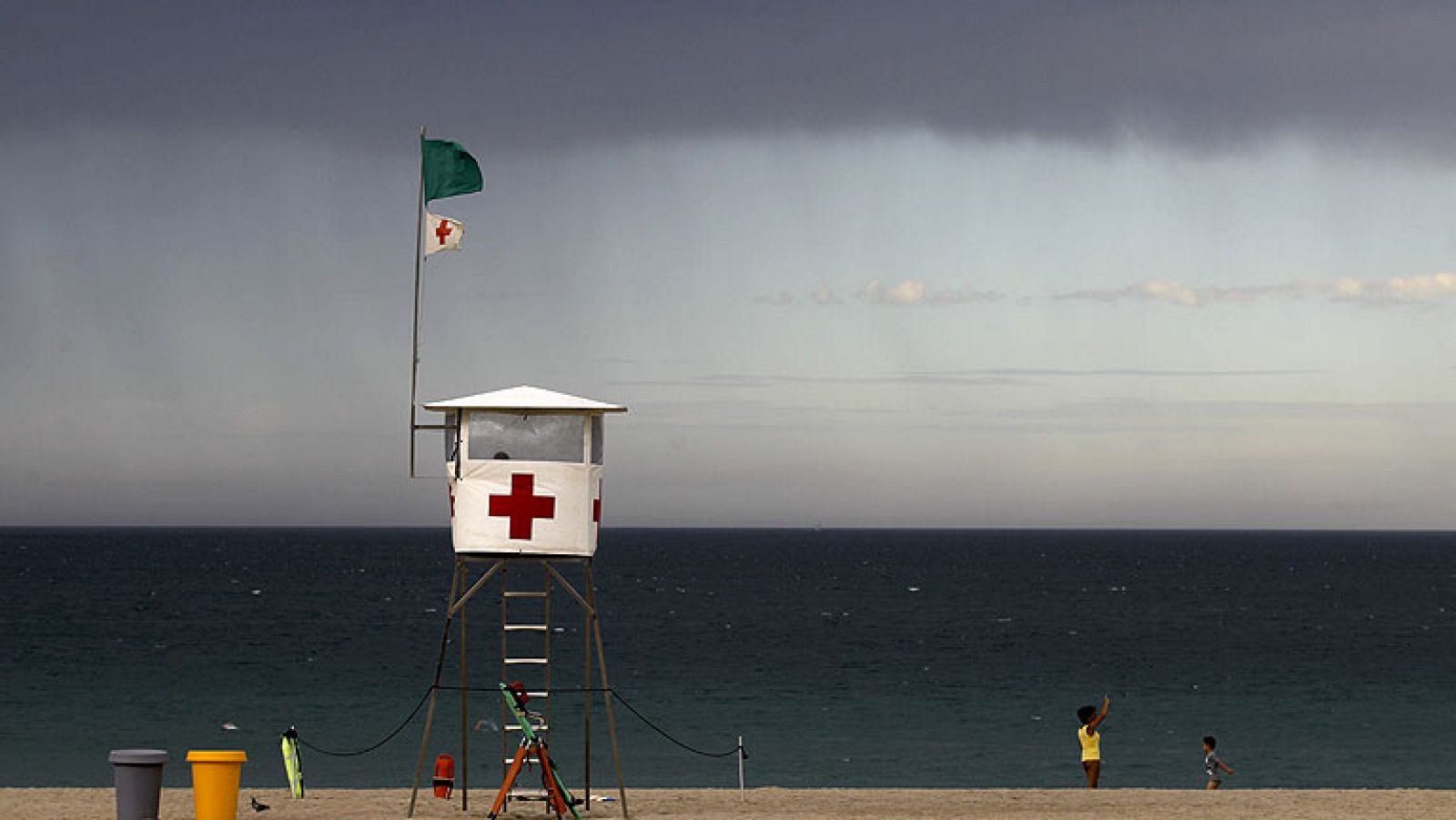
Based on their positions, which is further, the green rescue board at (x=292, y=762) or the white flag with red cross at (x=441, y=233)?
the green rescue board at (x=292, y=762)

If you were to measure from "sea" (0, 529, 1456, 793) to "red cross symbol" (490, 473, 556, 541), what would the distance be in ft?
9.23

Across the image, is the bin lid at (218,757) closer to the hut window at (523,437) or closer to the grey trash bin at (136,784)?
the grey trash bin at (136,784)

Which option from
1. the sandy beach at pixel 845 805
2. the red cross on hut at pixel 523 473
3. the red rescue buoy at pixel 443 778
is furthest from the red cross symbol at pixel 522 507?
the red rescue buoy at pixel 443 778

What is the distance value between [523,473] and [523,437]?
1.63ft

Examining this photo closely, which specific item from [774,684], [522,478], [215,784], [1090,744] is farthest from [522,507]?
[774,684]

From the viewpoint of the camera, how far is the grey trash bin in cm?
2355

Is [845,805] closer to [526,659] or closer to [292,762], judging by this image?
[526,659]

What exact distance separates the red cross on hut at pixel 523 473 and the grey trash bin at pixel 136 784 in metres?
4.66

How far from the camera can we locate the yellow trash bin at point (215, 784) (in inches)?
932

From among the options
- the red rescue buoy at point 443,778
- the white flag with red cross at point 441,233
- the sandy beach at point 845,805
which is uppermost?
the white flag with red cross at point 441,233

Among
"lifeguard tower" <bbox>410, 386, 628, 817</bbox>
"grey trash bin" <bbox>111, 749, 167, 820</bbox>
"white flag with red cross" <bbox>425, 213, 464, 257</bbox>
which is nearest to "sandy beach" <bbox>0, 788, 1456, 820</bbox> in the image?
"grey trash bin" <bbox>111, 749, 167, 820</bbox>

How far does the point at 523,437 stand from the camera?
24.6 meters

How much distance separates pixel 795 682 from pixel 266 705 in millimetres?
20025

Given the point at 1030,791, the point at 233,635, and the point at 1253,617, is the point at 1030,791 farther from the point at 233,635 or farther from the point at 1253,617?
the point at 1253,617
